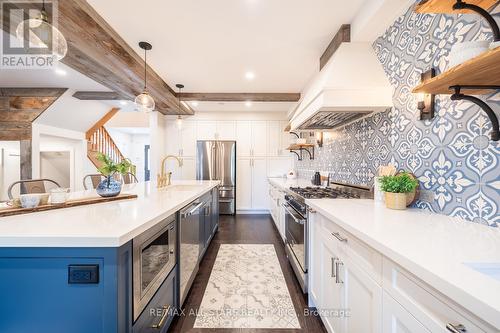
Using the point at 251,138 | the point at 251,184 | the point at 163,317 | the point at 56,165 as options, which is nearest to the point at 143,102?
the point at 163,317

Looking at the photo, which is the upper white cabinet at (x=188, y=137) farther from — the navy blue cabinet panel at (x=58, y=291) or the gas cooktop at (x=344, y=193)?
the navy blue cabinet panel at (x=58, y=291)

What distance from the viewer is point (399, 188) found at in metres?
1.39

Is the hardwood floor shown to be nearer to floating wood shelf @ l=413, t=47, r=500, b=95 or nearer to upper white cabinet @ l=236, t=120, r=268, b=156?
upper white cabinet @ l=236, t=120, r=268, b=156

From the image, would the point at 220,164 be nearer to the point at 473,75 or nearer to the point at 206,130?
the point at 206,130

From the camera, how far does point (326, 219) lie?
4.90ft

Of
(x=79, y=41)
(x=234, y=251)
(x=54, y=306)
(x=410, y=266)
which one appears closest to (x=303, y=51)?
(x=79, y=41)

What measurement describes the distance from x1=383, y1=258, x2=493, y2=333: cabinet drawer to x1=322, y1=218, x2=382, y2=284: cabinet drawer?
50mm

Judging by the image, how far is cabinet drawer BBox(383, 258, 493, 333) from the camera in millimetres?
567

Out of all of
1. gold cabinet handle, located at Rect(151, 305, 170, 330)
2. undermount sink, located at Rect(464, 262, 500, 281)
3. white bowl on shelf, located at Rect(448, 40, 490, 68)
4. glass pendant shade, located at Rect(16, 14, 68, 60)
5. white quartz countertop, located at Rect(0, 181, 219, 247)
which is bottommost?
gold cabinet handle, located at Rect(151, 305, 170, 330)

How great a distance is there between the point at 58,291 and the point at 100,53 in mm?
2314

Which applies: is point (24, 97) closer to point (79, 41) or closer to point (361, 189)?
point (79, 41)

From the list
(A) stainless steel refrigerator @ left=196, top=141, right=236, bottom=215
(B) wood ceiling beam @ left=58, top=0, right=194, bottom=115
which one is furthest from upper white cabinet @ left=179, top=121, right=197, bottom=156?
(B) wood ceiling beam @ left=58, top=0, right=194, bottom=115

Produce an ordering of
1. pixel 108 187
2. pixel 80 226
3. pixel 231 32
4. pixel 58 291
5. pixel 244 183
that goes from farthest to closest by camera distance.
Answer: pixel 244 183, pixel 231 32, pixel 108 187, pixel 80 226, pixel 58 291

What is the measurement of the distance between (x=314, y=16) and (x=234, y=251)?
286 centimetres
